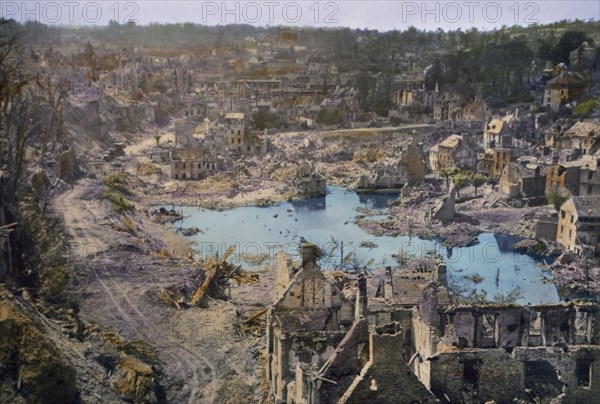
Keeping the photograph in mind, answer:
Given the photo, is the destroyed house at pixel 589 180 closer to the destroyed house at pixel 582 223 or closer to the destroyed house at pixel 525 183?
the destroyed house at pixel 525 183

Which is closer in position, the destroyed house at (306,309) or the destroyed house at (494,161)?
the destroyed house at (306,309)

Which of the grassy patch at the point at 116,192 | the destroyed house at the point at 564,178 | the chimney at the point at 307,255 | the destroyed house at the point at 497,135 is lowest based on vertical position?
the grassy patch at the point at 116,192

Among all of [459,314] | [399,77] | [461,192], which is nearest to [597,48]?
[399,77]

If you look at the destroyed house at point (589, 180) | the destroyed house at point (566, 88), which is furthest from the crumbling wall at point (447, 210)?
the destroyed house at point (566, 88)

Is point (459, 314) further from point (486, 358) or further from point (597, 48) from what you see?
point (597, 48)

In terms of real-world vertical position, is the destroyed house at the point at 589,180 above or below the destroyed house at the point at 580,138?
below

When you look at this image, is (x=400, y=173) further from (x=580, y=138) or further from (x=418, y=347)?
(x=418, y=347)

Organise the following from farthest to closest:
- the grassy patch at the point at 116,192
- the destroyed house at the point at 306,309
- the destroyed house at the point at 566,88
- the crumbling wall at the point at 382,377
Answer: the destroyed house at the point at 566,88 < the grassy patch at the point at 116,192 < the destroyed house at the point at 306,309 < the crumbling wall at the point at 382,377
